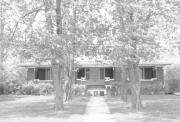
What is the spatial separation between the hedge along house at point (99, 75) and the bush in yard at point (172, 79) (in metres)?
0.81

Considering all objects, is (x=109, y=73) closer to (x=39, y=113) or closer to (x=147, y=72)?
(x=147, y=72)


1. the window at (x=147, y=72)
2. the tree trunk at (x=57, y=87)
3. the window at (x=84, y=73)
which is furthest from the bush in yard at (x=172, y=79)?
the tree trunk at (x=57, y=87)

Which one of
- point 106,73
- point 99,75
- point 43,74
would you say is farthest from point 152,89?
point 43,74

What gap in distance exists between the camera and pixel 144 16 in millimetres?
16906

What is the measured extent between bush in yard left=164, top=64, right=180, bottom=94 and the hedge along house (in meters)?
0.81

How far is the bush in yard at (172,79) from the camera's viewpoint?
3460cm

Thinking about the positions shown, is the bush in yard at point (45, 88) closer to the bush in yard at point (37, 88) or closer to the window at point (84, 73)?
the bush in yard at point (37, 88)

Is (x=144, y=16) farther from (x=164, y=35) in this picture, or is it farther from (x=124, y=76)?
(x=124, y=76)

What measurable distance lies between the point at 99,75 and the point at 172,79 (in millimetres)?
7897

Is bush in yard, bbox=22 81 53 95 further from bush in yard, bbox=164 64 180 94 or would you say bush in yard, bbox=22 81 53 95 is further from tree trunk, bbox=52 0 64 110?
tree trunk, bbox=52 0 64 110

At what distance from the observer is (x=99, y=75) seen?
36750 mm

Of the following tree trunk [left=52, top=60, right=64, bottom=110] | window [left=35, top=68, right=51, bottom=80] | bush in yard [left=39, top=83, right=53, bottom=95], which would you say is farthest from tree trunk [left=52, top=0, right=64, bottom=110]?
window [left=35, top=68, right=51, bottom=80]

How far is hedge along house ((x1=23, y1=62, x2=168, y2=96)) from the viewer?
117ft

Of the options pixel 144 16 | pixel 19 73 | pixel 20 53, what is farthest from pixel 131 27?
pixel 19 73
